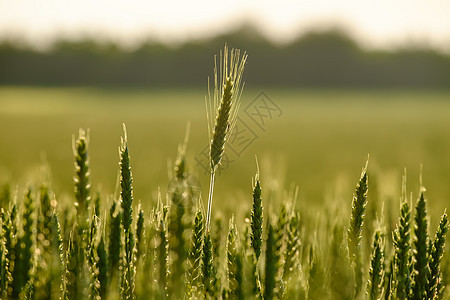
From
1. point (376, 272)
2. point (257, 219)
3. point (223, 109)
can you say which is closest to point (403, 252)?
point (376, 272)

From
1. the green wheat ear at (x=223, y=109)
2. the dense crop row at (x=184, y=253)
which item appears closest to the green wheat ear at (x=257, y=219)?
the dense crop row at (x=184, y=253)

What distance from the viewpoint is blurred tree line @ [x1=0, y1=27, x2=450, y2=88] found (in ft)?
185

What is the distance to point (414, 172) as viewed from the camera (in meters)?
11.8

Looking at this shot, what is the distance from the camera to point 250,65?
5509 centimetres

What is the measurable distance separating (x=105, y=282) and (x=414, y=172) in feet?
38.5

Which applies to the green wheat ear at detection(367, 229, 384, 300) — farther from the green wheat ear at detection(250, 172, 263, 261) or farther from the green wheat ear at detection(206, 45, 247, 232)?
the green wheat ear at detection(206, 45, 247, 232)

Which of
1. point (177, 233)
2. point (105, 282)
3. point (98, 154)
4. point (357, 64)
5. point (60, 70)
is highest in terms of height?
point (357, 64)

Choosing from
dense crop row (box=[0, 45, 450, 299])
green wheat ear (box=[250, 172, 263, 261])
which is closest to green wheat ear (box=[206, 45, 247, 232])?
dense crop row (box=[0, 45, 450, 299])

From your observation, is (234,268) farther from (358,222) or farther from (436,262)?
(436,262)

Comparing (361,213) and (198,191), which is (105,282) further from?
(361,213)

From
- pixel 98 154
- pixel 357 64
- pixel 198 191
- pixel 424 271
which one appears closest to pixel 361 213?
pixel 424 271

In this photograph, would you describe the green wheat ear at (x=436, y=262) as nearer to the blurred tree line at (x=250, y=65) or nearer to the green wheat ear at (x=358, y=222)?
the green wheat ear at (x=358, y=222)

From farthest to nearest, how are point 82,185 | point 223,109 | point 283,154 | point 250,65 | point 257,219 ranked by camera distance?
point 250,65 < point 283,154 < point 223,109 < point 257,219 < point 82,185

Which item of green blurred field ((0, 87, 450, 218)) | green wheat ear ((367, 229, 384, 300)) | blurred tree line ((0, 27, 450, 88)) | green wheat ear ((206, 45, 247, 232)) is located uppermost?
blurred tree line ((0, 27, 450, 88))
